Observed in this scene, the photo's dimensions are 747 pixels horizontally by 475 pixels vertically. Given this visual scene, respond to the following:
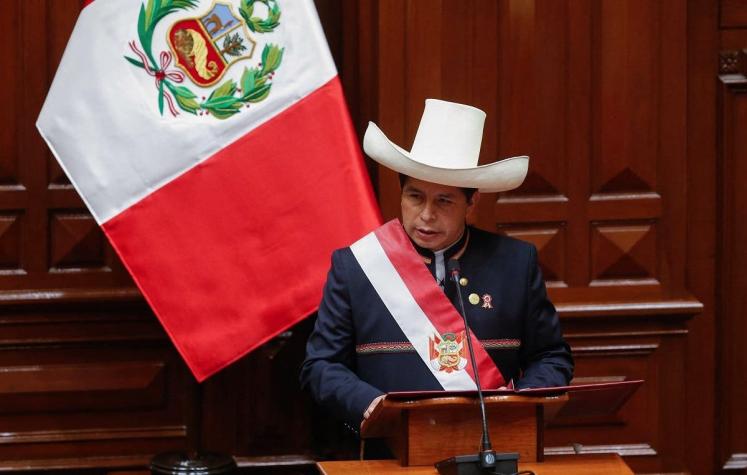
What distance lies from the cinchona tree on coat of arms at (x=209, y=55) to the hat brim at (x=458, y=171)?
1.91ft

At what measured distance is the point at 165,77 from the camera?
3264 mm

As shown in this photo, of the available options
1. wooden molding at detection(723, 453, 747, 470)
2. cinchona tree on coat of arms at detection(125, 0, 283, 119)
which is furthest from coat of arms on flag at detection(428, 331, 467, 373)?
wooden molding at detection(723, 453, 747, 470)

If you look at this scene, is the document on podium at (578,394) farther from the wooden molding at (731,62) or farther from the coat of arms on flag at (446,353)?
the wooden molding at (731,62)

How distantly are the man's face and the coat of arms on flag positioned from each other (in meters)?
0.24

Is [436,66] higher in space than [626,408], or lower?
higher

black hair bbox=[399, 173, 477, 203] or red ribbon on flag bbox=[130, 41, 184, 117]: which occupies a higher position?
red ribbon on flag bbox=[130, 41, 184, 117]

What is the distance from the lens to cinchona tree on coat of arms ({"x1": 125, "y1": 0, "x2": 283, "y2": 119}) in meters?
3.25

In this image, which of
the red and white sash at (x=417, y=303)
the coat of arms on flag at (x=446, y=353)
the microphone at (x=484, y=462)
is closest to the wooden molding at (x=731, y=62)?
the red and white sash at (x=417, y=303)

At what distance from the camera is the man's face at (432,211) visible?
287 cm

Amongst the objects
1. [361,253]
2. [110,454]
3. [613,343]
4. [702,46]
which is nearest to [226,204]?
[361,253]

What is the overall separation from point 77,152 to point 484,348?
1.23m

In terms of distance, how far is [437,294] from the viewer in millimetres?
2859

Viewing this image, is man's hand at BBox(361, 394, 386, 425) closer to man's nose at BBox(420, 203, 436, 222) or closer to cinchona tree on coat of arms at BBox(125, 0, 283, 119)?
man's nose at BBox(420, 203, 436, 222)

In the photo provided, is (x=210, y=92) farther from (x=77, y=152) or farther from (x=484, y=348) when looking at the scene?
(x=484, y=348)
